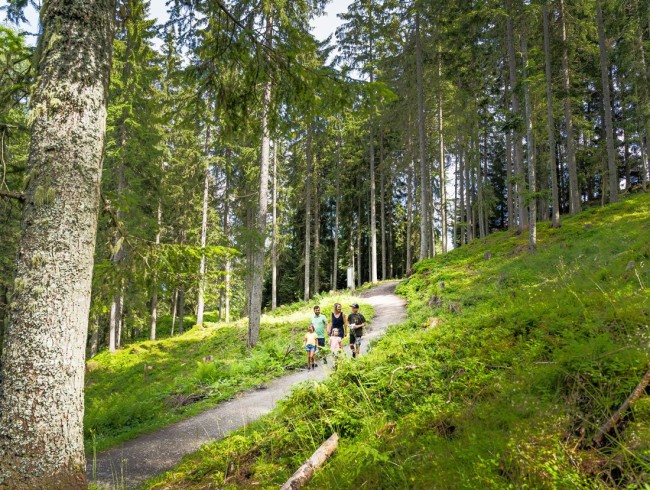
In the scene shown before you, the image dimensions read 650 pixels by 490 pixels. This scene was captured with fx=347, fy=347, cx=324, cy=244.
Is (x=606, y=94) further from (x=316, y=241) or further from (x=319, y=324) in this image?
(x=319, y=324)

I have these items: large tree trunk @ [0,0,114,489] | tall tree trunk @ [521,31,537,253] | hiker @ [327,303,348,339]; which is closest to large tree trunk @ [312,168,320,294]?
tall tree trunk @ [521,31,537,253]

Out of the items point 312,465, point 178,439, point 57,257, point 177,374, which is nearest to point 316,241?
point 177,374

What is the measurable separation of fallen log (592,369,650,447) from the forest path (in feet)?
11.4

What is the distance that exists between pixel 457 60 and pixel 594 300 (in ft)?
69.1

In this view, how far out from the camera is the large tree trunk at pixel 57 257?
2945 millimetres

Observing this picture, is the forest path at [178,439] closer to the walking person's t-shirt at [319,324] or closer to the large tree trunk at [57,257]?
the walking person's t-shirt at [319,324]

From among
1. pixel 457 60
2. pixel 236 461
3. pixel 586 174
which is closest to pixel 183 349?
pixel 236 461

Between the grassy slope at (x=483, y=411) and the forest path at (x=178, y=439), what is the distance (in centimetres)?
78

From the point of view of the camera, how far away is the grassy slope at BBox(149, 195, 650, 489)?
2.42 meters

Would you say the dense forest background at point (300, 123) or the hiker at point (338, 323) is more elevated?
the dense forest background at point (300, 123)

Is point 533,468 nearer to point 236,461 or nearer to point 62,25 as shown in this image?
point 236,461

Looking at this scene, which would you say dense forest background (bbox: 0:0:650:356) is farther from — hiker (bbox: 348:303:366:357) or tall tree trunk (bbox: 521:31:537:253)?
hiker (bbox: 348:303:366:357)

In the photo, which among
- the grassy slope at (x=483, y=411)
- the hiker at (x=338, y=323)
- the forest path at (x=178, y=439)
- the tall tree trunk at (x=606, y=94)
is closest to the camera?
the grassy slope at (x=483, y=411)

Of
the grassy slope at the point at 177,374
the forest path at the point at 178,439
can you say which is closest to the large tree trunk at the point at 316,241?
the grassy slope at the point at 177,374
